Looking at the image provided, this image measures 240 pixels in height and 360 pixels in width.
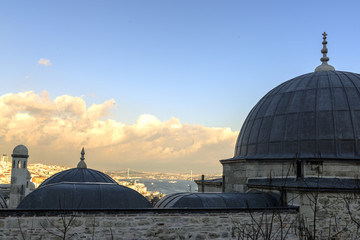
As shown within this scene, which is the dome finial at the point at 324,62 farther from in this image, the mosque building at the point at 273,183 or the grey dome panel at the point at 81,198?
the grey dome panel at the point at 81,198

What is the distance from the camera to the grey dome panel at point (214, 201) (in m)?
12.7

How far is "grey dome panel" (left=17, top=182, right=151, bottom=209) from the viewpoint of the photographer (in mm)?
11922

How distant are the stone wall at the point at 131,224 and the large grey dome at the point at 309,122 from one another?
3836mm

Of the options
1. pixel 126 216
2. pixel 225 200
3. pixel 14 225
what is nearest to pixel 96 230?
pixel 126 216

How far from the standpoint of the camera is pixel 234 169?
17281 millimetres

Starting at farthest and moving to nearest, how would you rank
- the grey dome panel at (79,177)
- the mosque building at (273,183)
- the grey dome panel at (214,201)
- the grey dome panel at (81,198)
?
1. the grey dome panel at (79,177)
2. the grey dome panel at (214,201)
3. the grey dome panel at (81,198)
4. the mosque building at (273,183)

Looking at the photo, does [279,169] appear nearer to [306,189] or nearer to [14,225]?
[306,189]

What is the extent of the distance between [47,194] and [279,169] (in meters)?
10.0

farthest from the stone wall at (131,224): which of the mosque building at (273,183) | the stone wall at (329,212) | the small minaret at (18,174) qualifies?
the small minaret at (18,174)

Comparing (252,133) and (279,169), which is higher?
(252,133)

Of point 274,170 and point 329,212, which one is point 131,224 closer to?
point 329,212

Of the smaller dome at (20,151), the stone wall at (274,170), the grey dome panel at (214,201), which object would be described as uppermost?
the smaller dome at (20,151)

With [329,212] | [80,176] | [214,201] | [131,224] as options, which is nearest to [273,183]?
[329,212]

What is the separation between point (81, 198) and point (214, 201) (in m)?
5.24
